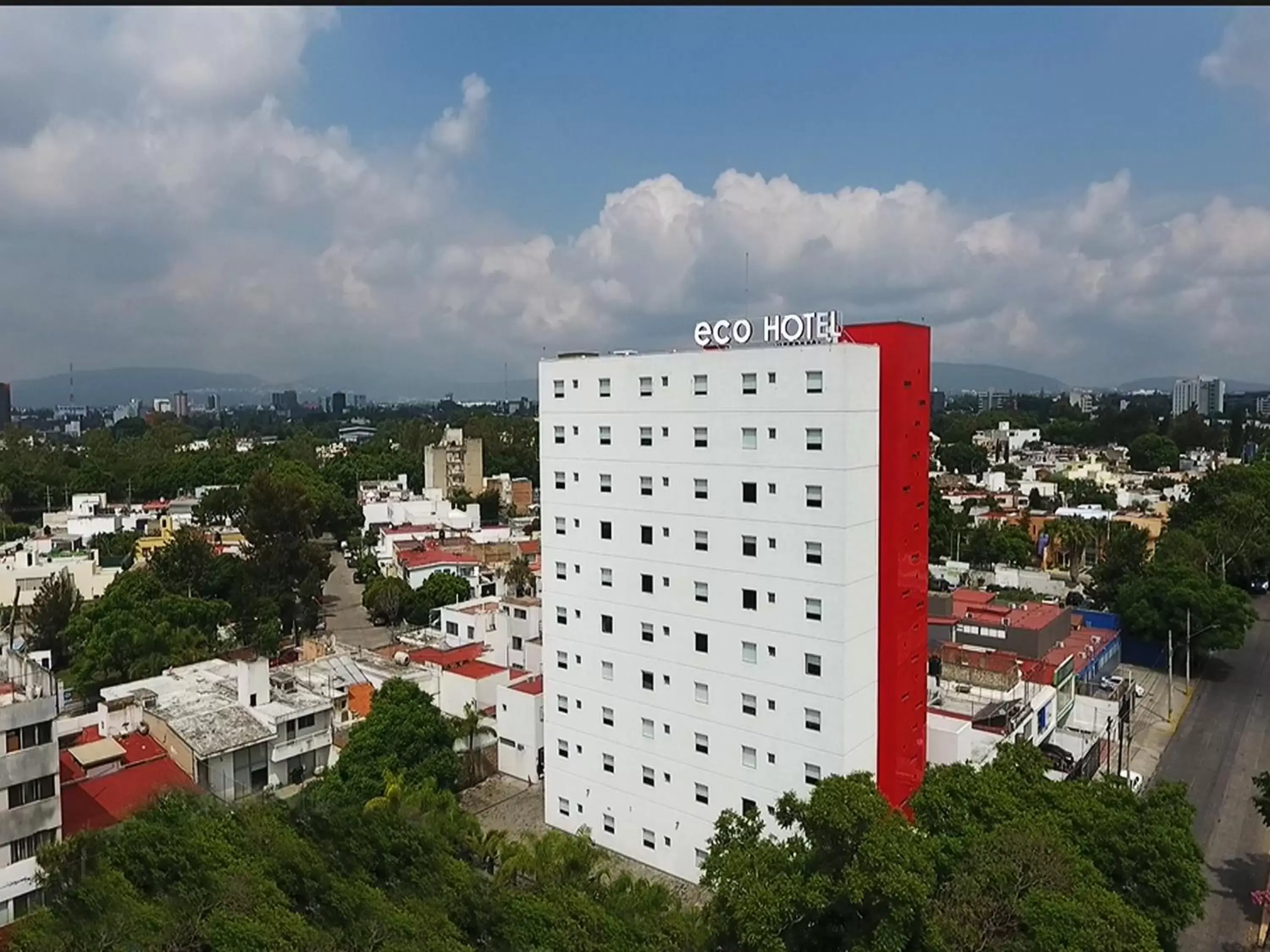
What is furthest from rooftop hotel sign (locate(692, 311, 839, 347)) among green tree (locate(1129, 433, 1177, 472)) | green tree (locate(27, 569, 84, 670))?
green tree (locate(1129, 433, 1177, 472))

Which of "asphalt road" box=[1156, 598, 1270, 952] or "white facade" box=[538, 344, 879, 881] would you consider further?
"asphalt road" box=[1156, 598, 1270, 952]

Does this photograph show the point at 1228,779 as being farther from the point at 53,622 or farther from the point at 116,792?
the point at 53,622

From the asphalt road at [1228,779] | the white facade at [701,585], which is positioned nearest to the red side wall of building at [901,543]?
the white facade at [701,585]

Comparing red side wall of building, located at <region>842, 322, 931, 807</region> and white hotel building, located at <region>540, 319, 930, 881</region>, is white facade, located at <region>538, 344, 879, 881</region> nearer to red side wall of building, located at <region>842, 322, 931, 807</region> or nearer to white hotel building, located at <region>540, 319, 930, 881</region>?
white hotel building, located at <region>540, 319, 930, 881</region>

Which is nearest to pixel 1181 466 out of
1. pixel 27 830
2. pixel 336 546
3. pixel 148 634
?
pixel 336 546

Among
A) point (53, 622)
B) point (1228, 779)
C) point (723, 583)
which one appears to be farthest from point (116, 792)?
point (1228, 779)
